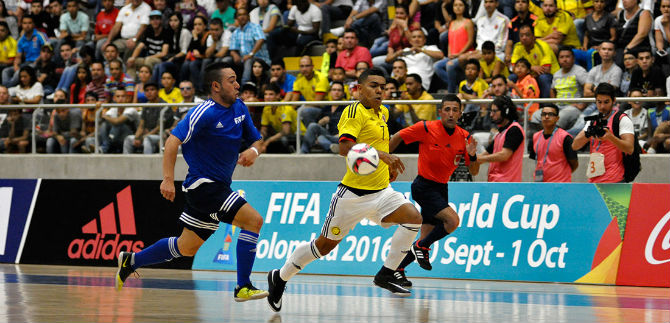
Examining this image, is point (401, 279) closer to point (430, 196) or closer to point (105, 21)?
point (430, 196)

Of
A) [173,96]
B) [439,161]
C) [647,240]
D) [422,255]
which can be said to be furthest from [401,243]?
[173,96]

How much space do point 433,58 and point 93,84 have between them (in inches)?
316

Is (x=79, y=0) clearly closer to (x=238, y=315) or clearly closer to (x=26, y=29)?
(x=26, y=29)

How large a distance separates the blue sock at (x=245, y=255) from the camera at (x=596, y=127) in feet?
16.9

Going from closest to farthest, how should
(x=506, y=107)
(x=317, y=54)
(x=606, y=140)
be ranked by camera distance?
(x=606, y=140), (x=506, y=107), (x=317, y=54)

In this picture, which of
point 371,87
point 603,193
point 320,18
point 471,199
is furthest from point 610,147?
point 320,18

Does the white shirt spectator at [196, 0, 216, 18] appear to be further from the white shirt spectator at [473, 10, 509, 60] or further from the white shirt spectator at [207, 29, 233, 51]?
the white shirt spectator at [473, 10, 509, 60]

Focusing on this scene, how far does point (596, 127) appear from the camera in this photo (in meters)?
13.6

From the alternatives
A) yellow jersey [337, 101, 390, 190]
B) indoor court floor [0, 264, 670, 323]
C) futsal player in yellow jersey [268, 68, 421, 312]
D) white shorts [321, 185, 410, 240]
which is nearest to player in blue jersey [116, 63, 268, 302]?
futsal player in yellow jersey [268, 68, 421, 312]

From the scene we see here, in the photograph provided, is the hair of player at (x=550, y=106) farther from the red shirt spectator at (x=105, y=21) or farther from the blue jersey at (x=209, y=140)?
the red shirt spectator at (x=105, y=21)

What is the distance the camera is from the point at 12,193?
62.7ft

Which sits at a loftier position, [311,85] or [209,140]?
[209,140]

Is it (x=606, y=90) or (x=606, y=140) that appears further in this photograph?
(x=606, y=140)

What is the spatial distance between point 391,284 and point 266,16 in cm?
1226
